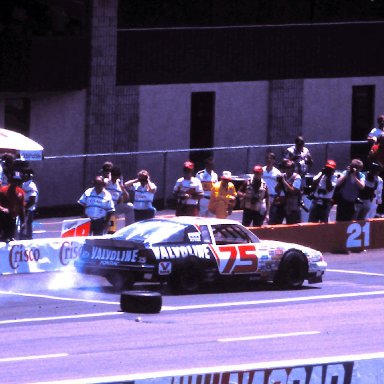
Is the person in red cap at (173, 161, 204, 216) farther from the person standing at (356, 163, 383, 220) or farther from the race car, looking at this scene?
the person standing at (356, 163, 383, 220)

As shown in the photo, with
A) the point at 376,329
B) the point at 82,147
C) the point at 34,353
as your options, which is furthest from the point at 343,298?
the point at 82,147

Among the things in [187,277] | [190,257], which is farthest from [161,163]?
[190,257]

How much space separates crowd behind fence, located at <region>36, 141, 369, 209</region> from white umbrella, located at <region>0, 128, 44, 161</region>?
5.15 meters

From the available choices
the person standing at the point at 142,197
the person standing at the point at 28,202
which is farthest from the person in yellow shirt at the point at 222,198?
the person standing at the point at 28,202

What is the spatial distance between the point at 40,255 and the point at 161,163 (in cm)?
993

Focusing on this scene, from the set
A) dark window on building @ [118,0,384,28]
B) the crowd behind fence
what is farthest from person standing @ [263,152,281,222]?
dark window on building @ [118,0,384,28]

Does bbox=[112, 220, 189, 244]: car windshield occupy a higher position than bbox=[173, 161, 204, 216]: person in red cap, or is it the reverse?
bbox=[173, 161, 204, 216]: person in red cap

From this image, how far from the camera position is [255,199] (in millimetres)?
26047

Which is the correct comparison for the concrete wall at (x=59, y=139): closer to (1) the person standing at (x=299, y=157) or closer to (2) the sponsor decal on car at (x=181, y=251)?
(1) the person standing at (x=299, y=157)

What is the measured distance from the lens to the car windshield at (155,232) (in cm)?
2172

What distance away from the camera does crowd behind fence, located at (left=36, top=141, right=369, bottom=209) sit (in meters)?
31.0

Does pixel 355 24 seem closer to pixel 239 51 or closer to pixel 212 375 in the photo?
pixel 239 51

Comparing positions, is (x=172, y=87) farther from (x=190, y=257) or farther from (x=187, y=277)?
(x=190, y=257)

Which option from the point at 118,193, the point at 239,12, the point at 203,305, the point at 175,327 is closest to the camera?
the point at 175,327
